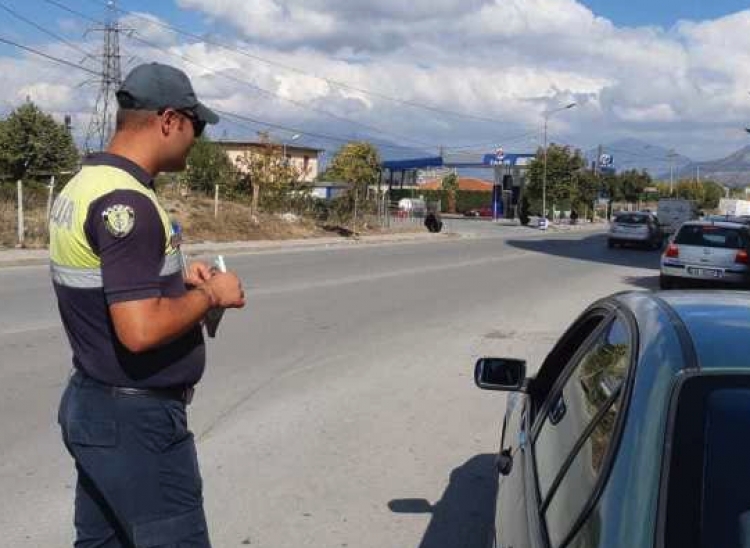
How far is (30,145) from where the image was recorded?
5025 centimetres

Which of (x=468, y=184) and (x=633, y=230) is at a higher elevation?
(x=468, y=184)

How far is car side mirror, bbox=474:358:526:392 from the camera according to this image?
3.68m

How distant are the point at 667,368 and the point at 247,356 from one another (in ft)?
23.4

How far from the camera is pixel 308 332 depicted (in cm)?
1045

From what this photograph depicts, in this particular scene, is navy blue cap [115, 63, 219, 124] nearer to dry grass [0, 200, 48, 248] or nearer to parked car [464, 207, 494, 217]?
dry grass [0, 200, 48, 248]

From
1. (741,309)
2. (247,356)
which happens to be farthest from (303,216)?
(741,309)

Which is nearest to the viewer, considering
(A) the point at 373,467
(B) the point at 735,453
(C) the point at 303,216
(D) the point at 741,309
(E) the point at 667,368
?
(B) the point at 735,453

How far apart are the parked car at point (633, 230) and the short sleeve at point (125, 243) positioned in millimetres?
35132

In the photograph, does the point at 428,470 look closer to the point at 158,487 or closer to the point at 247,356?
the point at 158,487

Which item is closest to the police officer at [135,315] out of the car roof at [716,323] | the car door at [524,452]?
the car door at [524,452]

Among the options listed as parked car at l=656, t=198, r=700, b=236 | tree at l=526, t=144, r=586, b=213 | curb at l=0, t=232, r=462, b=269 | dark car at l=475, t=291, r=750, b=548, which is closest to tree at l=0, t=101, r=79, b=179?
curb at l=0, t=232, r=462, b=269

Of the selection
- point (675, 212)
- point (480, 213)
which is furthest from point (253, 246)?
point (480, 213)

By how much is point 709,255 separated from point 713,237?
1.60 ft

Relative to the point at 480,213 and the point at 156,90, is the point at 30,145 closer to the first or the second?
the point at 480,213
